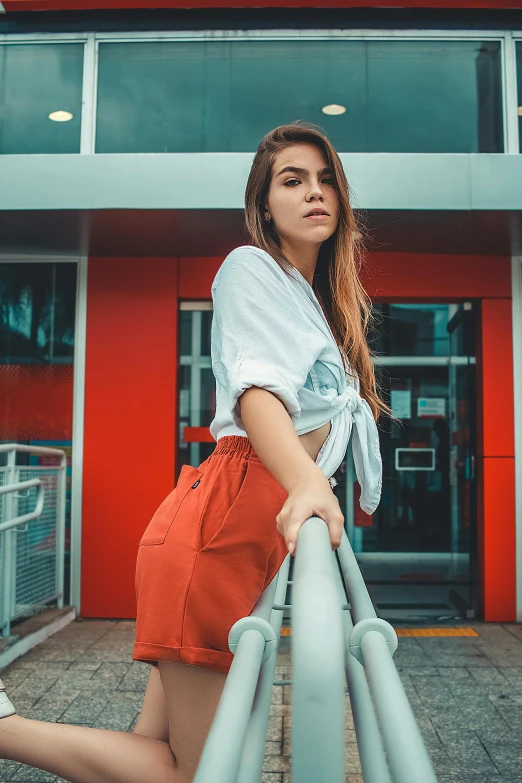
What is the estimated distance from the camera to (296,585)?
635mm

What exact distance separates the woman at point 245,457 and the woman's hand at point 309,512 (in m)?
0.13

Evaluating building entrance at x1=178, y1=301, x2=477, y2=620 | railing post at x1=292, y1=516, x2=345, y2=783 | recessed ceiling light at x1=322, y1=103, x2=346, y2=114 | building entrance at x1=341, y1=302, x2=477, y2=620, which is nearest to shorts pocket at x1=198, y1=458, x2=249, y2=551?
railing post at x1=292, y1=516, x2=345, y2=783

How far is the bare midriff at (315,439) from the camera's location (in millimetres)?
1285

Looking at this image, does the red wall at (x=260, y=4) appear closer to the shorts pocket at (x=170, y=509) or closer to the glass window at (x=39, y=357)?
the glass window at (x=39, y=357)

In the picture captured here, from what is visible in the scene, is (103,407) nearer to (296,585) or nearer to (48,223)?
(48,223)

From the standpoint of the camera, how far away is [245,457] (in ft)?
4.30

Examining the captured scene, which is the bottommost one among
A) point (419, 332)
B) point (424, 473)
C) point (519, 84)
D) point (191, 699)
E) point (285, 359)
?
point (191, 699)

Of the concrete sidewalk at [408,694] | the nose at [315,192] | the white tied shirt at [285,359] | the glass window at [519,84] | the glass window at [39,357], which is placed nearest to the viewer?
the white tied shirt at [285,359]

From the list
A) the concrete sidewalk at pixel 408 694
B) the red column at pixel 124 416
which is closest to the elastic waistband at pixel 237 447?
the concrete sidewalk at pixel 408 694

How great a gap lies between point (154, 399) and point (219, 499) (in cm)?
Result: 458

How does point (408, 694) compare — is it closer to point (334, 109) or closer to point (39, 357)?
point (39, 357)

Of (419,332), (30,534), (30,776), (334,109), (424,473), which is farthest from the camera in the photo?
(424,473)

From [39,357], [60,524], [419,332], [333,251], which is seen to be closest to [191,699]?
[333,251]

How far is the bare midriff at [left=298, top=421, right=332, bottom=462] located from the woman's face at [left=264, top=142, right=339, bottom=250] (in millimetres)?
378
